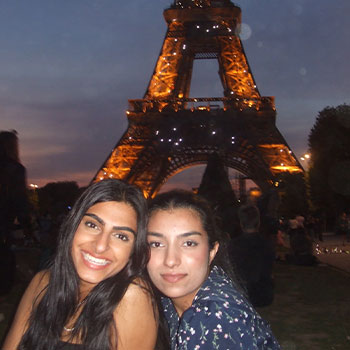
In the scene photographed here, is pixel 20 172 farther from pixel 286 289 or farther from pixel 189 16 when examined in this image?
pixel 189 16

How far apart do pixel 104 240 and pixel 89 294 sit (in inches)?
14.4

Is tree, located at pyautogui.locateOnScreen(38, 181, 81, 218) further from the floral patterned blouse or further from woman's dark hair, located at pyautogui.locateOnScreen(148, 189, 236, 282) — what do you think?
the floral patterned blouse

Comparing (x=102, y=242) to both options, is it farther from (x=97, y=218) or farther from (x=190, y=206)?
(x=190, y=206)

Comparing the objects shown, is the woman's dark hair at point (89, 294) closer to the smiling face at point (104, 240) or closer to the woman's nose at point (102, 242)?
the smiling face at point (104, 240)

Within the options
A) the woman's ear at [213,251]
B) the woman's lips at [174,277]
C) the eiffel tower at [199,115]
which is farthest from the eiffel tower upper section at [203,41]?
the woman's lips at [174,277]

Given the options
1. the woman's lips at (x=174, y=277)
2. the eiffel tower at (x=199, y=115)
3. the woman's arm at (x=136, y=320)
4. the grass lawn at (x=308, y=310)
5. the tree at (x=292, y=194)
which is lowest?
the grass lawn at (x=308, y=310)

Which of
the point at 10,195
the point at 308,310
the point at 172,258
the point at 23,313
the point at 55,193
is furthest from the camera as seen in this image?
the point at 55,193

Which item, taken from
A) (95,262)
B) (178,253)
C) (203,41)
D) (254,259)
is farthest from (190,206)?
(203,41)

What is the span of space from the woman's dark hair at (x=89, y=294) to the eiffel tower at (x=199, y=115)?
2638 cm

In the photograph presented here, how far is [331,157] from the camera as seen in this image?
22.6 m

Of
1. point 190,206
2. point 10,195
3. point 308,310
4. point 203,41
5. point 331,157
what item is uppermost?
point 203,41

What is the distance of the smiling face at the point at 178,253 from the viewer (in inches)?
93.5

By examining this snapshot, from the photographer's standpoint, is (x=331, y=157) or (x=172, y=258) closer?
(x=172, y=258)

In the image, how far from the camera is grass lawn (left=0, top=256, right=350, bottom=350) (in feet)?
17.4
